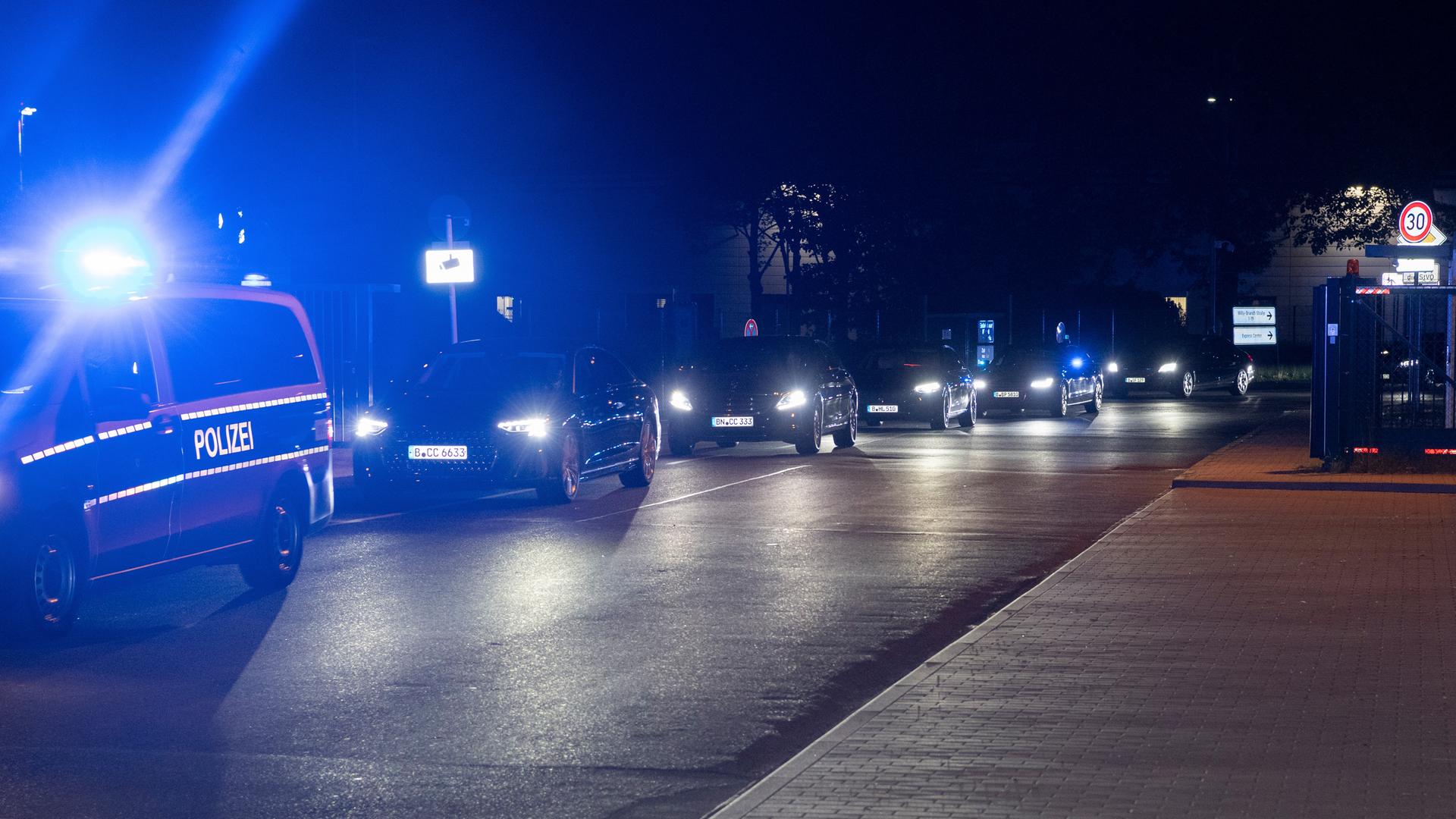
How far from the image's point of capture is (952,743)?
6.57m

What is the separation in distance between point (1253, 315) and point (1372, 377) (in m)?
39.5

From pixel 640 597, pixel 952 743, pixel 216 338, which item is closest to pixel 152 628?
pixel 216 338

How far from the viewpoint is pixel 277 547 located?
11.4 metres

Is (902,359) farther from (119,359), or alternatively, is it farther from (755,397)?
(119,359)

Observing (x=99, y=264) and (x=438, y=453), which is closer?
(x=99, y=264)

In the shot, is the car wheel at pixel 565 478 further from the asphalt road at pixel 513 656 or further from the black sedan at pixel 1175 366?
the black sedan at pixel 1175 366

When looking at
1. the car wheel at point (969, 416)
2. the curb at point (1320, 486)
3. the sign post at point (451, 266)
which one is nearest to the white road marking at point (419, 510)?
the sign post at point (451, 266)

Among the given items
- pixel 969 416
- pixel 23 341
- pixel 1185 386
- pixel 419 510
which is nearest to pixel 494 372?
pixel 419 510

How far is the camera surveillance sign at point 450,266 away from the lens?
25109mm

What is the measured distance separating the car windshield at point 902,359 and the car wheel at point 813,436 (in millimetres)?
6254

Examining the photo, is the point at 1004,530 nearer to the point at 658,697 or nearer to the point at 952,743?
the point at 658,697

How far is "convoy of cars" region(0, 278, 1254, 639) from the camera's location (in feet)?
30.1

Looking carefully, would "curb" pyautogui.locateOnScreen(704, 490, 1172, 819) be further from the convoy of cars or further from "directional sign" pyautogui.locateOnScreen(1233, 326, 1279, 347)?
"directional sign" pyautogui.locateOnScreen(1233, 326, 1279, 347)

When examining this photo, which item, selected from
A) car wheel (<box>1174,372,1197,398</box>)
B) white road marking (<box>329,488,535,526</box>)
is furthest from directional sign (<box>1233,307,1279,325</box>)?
white road marking (<box>329,488,535,526</box>)
